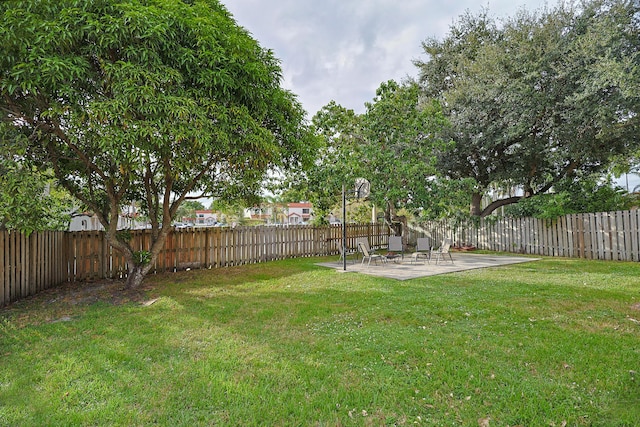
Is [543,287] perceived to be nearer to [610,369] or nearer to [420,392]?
[610,369]

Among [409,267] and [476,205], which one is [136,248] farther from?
[476,205]

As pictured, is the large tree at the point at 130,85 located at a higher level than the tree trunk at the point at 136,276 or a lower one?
higher

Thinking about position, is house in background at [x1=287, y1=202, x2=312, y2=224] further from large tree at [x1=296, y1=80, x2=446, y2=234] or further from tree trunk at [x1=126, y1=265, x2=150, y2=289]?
tree trunk at [x1=126, y1=265, x2=150, y2=289]

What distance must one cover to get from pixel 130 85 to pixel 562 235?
13.8 metres

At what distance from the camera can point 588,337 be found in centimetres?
381

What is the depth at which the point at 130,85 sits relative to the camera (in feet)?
15.2

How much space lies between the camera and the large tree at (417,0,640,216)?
36.2 feet

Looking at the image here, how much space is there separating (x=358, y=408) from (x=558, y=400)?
5.30 feet

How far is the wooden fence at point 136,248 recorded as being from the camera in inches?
231

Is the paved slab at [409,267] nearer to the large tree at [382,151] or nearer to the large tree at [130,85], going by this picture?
the large tree at [382,151]

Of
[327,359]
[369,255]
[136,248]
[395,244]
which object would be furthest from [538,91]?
[136,248]

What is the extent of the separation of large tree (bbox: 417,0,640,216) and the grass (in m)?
8.48

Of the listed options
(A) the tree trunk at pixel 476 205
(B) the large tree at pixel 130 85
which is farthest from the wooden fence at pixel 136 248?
(A) the tree trunk at pixel 476 205

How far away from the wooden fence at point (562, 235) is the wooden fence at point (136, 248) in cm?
583
